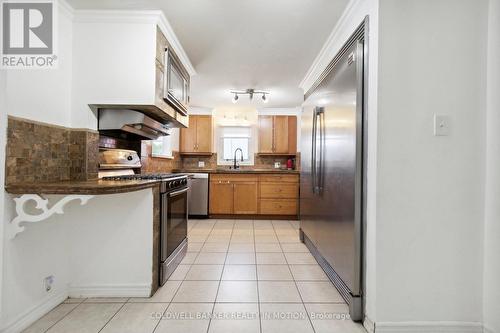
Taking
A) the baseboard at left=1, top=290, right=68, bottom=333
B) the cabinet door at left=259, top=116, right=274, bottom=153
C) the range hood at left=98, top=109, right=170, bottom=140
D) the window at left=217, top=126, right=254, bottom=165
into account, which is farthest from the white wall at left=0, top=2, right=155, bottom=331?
the window at left=217, top=126, right=254, bottom=165

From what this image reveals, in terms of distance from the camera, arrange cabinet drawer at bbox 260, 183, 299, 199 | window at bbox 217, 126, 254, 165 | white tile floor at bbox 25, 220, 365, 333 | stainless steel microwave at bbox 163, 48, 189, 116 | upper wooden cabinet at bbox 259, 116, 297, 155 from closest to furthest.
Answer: white tile floor at bbox 25, 220, 365, 333 < stainless steel microwave at bbox 163, 48, 189, 116 < cabinet drawer at bbox 260, 183, 299, 199 < upper wooden cabinet at bbox 259, 116, 297, 155 < window at bbox 217, 126, 254, 165

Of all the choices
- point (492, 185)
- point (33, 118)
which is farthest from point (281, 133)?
point (33, 118)

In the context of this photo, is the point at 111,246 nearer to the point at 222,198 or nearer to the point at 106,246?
the point at 106,246

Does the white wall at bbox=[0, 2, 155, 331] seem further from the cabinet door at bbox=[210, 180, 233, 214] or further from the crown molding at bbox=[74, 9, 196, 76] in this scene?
the cabinet door at bbox=[210, 180, 233, 214]

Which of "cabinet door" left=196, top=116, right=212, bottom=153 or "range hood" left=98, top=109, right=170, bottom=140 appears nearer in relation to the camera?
"range hood" left=98, top=109, right=170, bottom=140

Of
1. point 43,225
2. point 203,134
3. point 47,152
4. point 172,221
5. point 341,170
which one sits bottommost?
point 172,221

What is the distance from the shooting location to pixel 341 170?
1.98 m

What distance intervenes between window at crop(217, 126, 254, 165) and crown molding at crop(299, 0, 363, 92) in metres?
2.21

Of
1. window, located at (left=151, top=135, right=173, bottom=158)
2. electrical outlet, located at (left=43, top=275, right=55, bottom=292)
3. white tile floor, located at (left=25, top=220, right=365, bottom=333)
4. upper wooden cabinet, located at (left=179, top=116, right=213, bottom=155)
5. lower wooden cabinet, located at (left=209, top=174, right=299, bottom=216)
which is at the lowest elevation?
white tile floor, located at (left=25, top=220, right=365, bottom=333)

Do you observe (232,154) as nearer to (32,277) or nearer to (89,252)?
(89,252)

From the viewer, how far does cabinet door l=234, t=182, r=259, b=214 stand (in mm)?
4758

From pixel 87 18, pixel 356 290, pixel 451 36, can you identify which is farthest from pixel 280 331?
pixel 87 18

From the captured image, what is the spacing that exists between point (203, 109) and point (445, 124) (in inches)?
177

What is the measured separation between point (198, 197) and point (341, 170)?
10.8 feet
